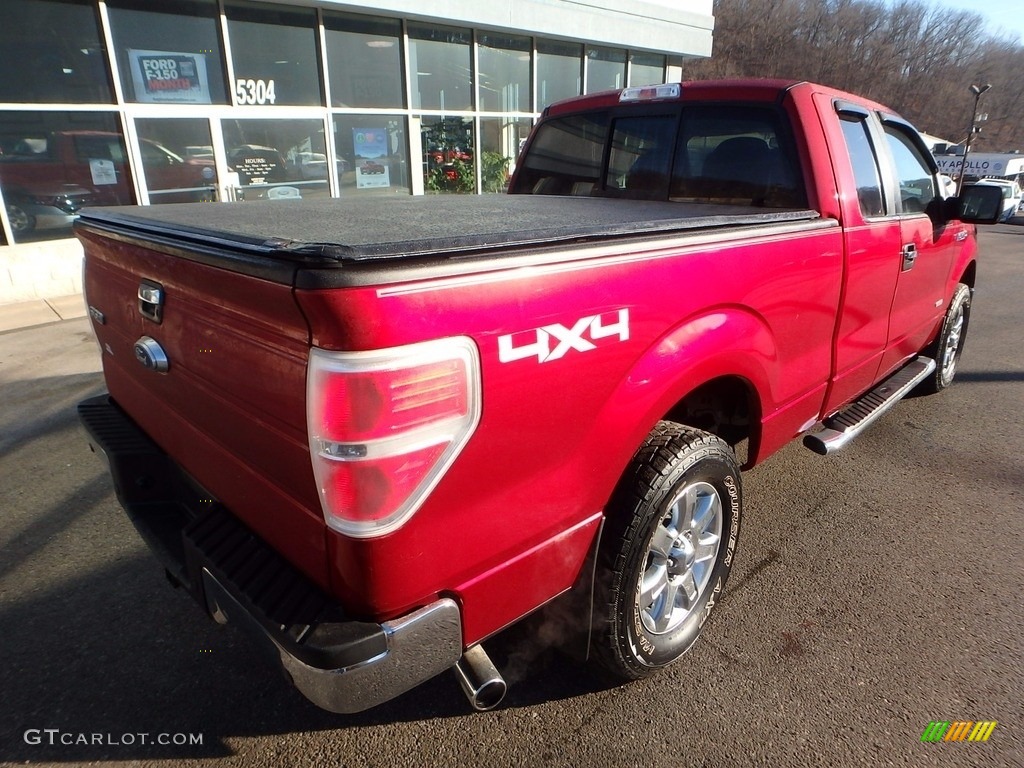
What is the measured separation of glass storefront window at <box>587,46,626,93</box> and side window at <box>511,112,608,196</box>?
37.9 feet

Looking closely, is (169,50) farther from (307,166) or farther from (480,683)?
(480,683)

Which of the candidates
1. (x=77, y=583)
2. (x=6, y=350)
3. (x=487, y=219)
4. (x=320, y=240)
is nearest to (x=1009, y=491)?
(x=487, y=219)

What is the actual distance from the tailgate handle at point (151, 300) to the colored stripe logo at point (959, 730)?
107 inches

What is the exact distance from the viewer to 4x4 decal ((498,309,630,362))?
156cm

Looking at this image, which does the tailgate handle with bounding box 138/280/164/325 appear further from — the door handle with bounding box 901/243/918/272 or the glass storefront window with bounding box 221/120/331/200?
the glass storefront window with bounding box 221/120/331/200

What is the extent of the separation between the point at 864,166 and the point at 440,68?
1054cm

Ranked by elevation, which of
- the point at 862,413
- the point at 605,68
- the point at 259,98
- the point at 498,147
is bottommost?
the point at 862,413

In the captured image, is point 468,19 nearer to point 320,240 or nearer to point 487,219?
point 487,219

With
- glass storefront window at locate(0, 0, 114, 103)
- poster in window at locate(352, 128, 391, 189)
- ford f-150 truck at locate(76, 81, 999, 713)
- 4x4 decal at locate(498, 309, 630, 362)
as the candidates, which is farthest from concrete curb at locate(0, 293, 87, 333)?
4x4 decal at locate(498, 309, 630, 362)

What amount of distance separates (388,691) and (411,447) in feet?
1.99

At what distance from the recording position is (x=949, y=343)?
4.88 m

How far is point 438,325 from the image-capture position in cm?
142

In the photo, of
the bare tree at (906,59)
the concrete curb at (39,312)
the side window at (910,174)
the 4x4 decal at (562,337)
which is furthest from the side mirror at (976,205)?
the bare tree at (906,59)

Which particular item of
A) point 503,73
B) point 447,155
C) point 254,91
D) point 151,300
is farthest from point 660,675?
point 503,73
